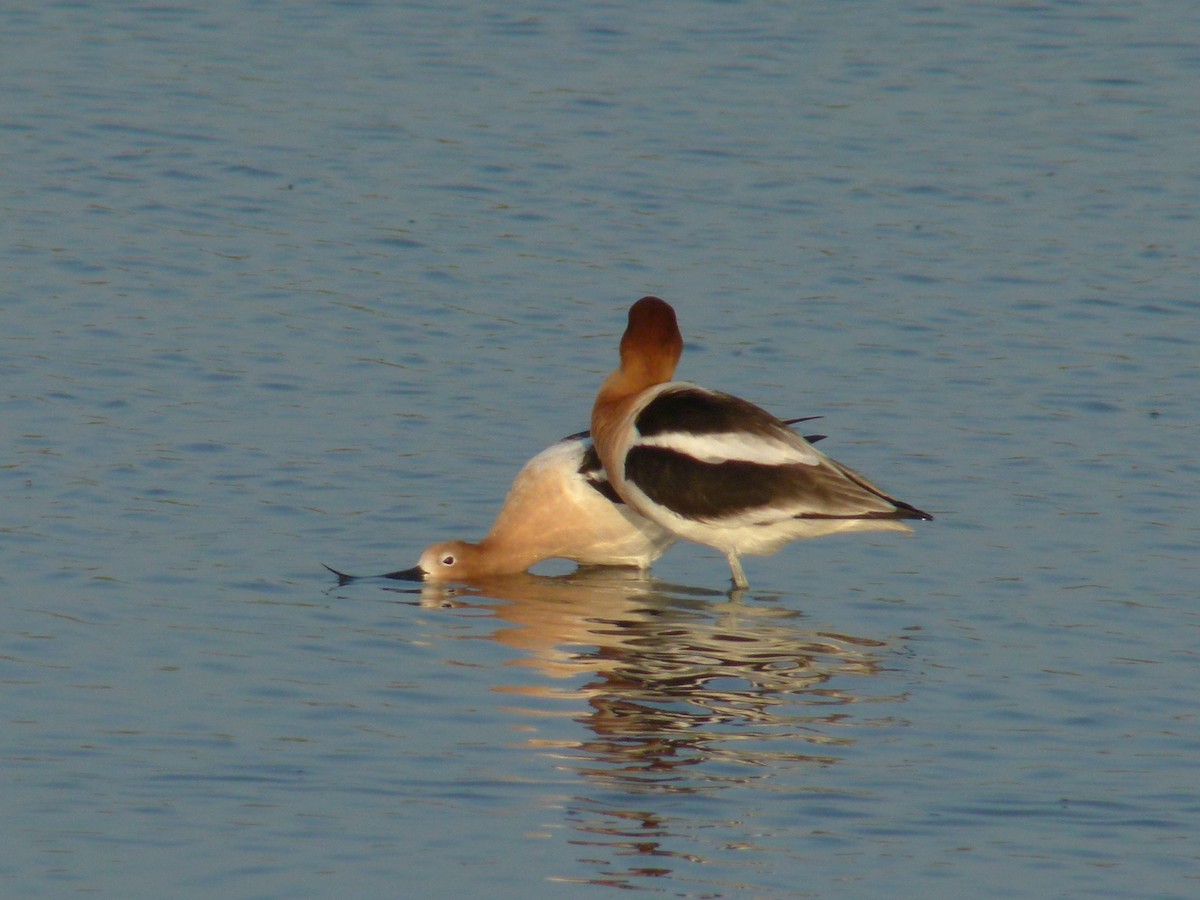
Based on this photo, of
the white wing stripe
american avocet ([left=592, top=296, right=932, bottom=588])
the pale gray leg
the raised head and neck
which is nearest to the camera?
american avocet ([left=592, top=296, right=932, bottom=588])

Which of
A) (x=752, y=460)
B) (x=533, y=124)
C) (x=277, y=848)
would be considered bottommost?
(x=277, y=848)

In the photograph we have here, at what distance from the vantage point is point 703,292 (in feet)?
50.4

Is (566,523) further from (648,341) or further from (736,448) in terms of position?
(736,448)

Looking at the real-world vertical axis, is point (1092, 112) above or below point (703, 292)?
above

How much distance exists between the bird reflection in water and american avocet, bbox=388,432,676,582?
0.12 m

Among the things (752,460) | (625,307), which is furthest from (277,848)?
(625,307)

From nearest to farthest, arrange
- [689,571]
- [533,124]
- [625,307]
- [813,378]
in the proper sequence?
[689,571], [813,378], [625,307], [533,124]

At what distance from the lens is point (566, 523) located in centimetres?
1155

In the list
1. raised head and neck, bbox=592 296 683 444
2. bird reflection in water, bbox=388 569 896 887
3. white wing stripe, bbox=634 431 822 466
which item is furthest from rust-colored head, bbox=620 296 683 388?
bird reflection in water, bbox=388 569 896 887

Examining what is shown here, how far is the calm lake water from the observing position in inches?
309

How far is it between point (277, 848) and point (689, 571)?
4.56 m

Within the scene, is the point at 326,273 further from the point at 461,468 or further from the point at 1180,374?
the point at 1180,374

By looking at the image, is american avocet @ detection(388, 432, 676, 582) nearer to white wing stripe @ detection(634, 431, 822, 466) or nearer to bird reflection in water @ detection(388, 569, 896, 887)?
bird reflection in water @ detection(388, 569, 896, 887)

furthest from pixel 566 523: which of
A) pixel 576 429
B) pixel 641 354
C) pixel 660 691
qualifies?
pixel 660 691
